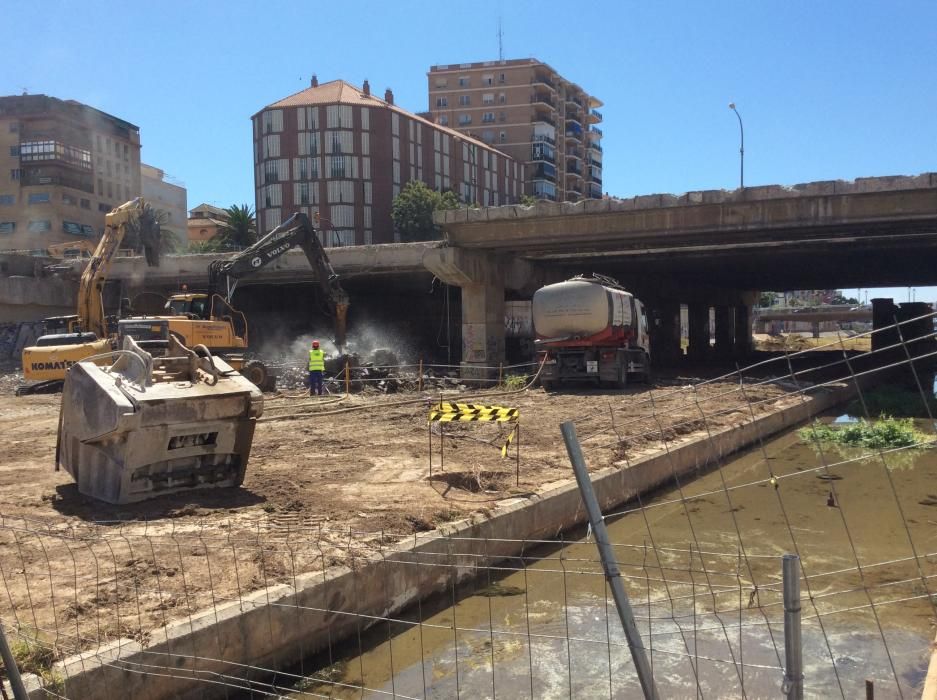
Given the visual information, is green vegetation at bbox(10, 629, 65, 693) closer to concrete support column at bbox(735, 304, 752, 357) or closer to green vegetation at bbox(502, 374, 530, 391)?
green vegetation at bbox(502, 374, 530, 391)

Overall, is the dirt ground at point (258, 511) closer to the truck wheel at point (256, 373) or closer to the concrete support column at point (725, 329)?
the truck wheel at point (256, 373)

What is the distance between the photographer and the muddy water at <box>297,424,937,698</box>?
6.07 m

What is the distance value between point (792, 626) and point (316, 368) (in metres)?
20.3

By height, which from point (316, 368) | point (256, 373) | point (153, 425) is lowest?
point (256, 373)

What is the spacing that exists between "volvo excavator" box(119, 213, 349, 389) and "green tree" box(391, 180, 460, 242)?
4766cm

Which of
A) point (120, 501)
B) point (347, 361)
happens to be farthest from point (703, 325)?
point (120, 501)

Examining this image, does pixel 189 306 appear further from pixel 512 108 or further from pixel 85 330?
pixel 512 108

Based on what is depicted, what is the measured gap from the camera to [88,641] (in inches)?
207

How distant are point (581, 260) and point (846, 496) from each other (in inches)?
882

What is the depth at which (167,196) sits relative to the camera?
92.9m

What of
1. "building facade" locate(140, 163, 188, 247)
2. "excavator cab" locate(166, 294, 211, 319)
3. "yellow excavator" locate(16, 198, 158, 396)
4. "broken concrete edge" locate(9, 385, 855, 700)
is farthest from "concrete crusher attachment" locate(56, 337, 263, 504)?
"building facade" locate(140, 163, 188, 247)

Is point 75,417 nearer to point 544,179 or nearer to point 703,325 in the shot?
point 703,325

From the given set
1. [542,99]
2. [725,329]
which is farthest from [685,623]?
[542,99]

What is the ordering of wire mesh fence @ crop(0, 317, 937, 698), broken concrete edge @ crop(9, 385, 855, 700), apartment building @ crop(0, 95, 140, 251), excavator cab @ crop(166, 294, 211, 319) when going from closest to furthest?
broken concrete edge @ crop(9, 385, 855, 700)
wire mesh fence @ crop(0, 317, 937, 698)
excavator cab @ crop(166, 294, 211, 319)
apartment building @ crop(0, 95, 140, 251)
